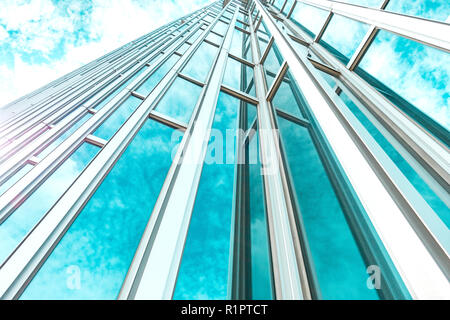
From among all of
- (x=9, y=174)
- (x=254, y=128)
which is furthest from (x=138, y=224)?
(x=254, y=128)

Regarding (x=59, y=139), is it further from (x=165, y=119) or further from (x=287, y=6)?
(x=287, y=6)

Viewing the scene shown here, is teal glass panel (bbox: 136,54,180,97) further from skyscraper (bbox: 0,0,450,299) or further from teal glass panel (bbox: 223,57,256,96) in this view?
teal glass panel (bbox: 223,57,256,96)

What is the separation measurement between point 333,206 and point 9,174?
2.93m

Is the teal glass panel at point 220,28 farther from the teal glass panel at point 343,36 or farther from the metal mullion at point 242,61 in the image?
the teal glass panel at point 343,36

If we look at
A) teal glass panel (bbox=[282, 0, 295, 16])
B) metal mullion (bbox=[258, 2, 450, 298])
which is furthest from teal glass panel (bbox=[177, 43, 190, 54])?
teal glass panel (bbox=[282, 0, 295, 16])

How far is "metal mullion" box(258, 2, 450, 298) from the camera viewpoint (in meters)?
0.92

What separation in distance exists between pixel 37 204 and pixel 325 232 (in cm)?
225

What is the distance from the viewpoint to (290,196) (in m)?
1.86

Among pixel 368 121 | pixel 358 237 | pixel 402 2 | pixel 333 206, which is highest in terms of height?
pixel 402 2

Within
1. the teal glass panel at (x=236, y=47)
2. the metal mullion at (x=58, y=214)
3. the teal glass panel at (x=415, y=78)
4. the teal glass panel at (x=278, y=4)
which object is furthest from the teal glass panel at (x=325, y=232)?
the teal glass panel at (x=278, y=4)

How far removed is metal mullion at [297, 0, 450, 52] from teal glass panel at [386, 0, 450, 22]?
15 cm

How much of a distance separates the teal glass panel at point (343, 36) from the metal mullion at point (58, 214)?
3605 mm

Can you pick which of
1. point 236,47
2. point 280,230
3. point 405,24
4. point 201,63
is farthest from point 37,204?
point 236,47

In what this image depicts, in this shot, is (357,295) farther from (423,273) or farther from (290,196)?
(290,196)
